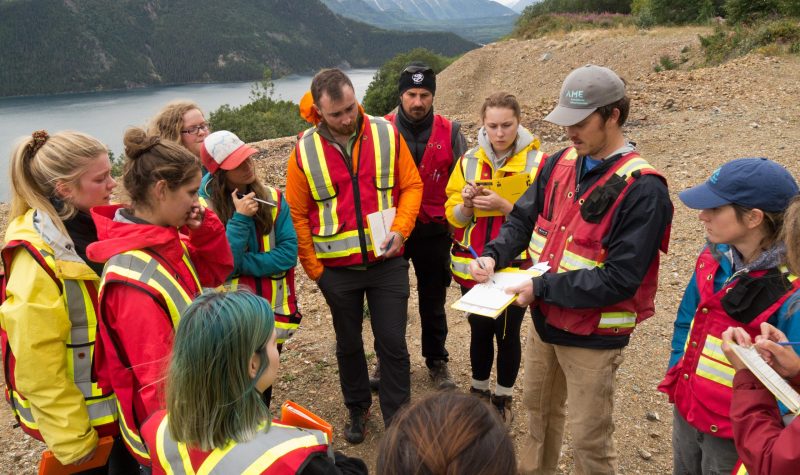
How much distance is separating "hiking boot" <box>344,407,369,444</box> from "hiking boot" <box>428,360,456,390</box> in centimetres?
68

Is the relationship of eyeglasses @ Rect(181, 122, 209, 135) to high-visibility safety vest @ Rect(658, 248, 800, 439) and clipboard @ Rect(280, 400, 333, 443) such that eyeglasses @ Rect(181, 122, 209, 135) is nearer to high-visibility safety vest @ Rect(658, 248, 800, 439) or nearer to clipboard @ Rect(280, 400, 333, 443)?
clipboard @ Rect(280, 400, 333, 443)

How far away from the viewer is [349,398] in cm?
367

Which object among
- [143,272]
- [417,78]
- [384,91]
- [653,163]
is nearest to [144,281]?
[143,272]

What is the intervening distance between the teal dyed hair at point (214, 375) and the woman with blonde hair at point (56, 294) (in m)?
1.02

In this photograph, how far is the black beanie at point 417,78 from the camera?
391cm

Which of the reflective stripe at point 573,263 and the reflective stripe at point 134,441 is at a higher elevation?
the reflective stripe at point 573,263

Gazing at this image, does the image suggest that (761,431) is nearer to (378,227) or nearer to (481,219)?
(481,219)

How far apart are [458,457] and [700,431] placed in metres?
1.55

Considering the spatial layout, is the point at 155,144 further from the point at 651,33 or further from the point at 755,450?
the point at 651,33

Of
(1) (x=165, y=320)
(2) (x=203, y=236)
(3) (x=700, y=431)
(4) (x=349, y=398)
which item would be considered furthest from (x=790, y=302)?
(4) (x=349, y=398)

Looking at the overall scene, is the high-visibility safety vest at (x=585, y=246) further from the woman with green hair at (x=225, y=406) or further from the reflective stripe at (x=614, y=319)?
the woman with green hair at (x=225, y=406)

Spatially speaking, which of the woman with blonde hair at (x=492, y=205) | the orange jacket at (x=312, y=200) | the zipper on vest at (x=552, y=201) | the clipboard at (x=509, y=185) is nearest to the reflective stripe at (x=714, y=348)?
the zipper on vest at (x=552, y=201)

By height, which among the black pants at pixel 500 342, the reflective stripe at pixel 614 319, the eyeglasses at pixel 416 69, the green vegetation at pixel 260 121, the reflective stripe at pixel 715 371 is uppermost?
the eyeglasses at pixel 416 69

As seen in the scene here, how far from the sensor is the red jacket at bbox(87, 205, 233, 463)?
1948 millimetres
